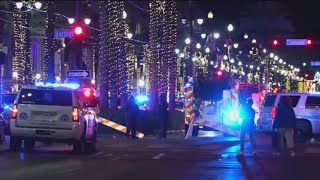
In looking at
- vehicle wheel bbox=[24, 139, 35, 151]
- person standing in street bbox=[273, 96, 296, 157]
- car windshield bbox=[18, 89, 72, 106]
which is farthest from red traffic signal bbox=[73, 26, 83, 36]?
person standing in street bbox=[273, 96, 296, 157]

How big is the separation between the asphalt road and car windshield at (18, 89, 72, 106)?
60.1 inches

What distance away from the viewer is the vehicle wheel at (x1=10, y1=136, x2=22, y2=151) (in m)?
19.7

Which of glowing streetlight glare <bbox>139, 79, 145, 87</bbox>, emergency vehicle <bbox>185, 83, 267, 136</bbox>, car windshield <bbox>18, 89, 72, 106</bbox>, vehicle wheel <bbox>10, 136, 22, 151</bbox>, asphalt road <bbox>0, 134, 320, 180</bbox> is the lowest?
asphalt road <bbox>0, 134, 320, 180</bbox>

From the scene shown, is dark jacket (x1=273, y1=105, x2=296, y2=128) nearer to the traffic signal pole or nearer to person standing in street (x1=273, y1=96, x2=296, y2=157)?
person standing in street (x1=273, y1=96, x2=296, y2=157)

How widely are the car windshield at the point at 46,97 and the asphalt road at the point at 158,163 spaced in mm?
1527

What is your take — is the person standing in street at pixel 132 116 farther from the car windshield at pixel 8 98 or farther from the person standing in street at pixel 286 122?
the person standing in street at pixel 286 122

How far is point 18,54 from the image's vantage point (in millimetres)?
42156

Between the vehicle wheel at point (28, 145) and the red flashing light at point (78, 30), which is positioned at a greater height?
the red flashing light at point (78, 30)

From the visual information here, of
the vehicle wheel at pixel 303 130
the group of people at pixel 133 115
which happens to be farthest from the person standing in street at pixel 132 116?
the vehicle wheel at pixel 303 130

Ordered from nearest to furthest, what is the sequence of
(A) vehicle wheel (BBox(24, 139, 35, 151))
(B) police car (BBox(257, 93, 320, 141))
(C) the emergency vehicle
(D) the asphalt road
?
(D) the asphalt road, (A) vehicle wheel (BBox(24, 139, 35, 151)), (B) police car (BBox(257, 93, 320, 141)), (C) the emergency vehicle

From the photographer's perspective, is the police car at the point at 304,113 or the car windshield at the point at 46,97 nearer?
the car windshield at the point at 46,97

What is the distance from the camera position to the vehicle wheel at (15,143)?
19.7 metres

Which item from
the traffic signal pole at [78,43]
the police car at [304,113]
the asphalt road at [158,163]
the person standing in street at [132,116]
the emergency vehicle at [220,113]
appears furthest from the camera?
the emergency vehicle at [220,113]

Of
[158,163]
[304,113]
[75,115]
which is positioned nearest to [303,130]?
[304,113]
